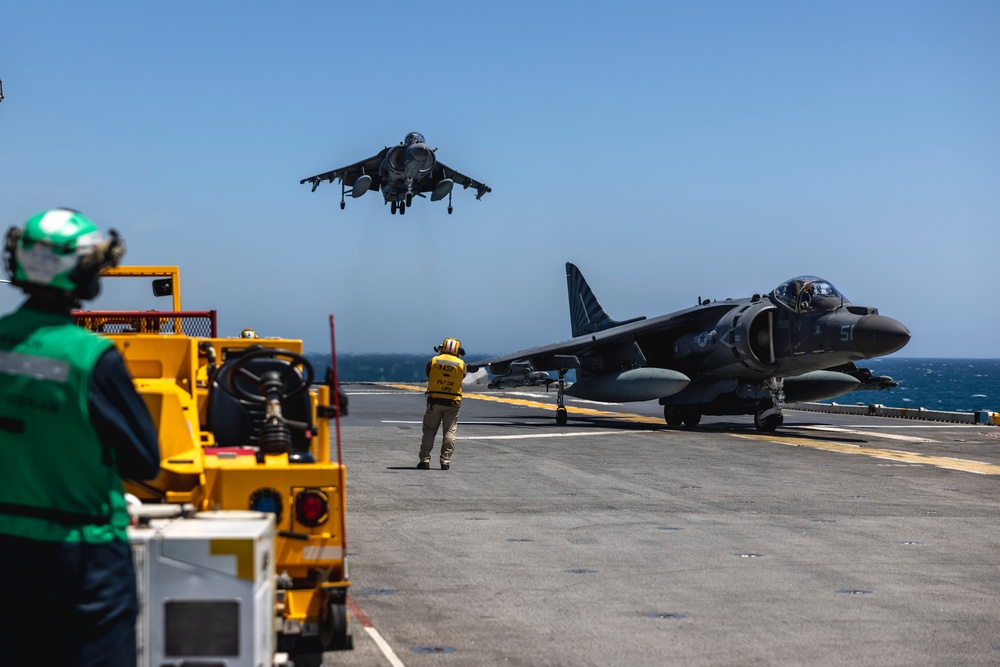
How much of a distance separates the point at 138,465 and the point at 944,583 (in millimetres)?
7551

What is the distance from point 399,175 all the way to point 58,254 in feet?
127

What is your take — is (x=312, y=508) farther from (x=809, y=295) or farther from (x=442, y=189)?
(x=442, y=189)

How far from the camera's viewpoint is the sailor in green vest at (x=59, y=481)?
133 inches

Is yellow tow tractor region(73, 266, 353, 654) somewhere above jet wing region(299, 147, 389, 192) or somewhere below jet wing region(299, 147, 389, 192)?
below

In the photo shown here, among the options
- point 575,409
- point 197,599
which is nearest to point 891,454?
point 575,409

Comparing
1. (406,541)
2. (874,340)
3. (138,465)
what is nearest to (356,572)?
(406,541)

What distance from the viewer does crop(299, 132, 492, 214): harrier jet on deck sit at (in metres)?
40.5

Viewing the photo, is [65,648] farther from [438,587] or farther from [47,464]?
[438,587]

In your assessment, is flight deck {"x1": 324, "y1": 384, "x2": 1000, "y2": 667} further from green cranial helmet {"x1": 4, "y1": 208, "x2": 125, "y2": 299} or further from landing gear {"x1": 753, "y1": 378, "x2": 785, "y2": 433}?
landing gear {"x1": 753, "y1": 378, "x2": 785, "y2": 433}

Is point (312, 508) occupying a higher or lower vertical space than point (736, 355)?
lower

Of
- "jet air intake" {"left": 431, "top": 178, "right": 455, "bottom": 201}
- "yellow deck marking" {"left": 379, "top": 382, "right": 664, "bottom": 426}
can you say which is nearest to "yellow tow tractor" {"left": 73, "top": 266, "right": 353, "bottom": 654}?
"yellow deck marking" {"left": 379, "top": 382, "right": 664, "bottom": 426}

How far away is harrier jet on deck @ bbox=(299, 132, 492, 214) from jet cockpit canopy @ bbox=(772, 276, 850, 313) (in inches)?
714

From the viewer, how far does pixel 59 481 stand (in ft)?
11.2

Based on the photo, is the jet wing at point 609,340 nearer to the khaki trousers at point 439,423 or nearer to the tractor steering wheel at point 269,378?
the khaki trousers at point 439,423
